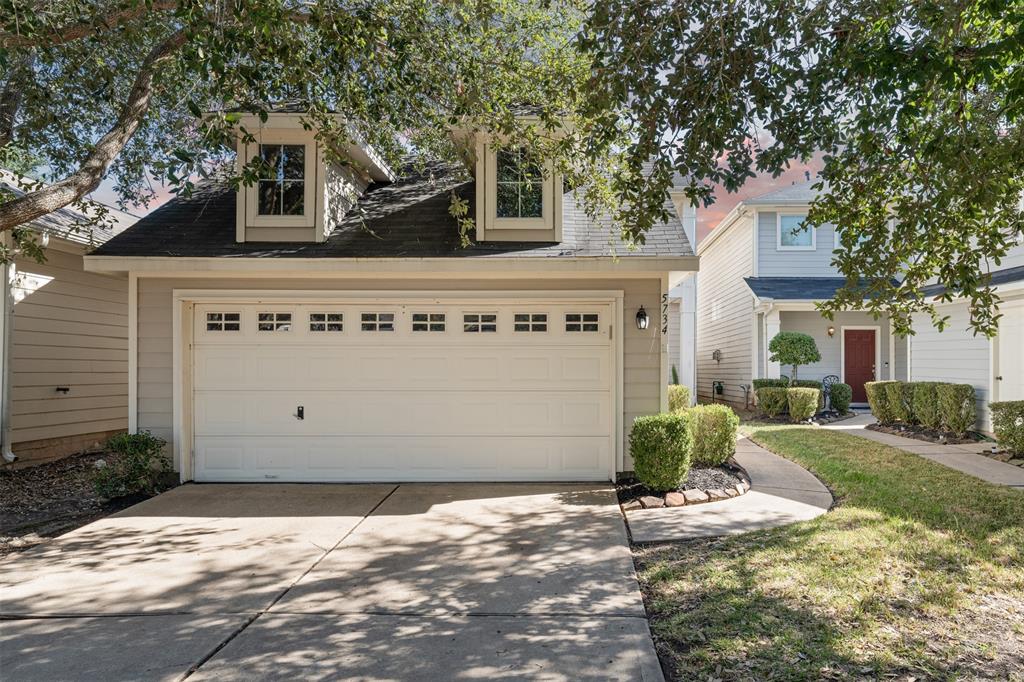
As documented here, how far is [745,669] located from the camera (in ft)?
10.6

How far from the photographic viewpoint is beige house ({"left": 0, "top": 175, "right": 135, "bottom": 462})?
A: 357 inches

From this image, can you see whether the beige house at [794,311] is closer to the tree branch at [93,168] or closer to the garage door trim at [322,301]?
the garage door trim at [322,301]

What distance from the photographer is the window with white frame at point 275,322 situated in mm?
7871

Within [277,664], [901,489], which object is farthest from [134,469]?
[901,489]

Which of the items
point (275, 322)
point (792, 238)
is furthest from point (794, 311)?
point (275, 322)

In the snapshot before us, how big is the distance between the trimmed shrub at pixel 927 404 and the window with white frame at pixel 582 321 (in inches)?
279

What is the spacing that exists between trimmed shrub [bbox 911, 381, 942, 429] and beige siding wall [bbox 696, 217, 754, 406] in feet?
17.0

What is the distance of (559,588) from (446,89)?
465 cm

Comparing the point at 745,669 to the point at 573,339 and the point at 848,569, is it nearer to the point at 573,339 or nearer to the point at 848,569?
the point at 848,569

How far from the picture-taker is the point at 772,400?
14344mm

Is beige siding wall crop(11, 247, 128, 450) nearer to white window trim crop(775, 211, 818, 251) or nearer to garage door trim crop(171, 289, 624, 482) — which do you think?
garage door trim crop(171, 289, 624, 482)

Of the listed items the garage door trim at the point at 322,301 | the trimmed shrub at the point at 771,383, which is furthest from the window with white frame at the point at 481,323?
the trimmed shrub at the point at 771,383

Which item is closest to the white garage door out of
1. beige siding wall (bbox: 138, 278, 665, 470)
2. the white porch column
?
beige siding wall (bbox: 138, 278, 665, 470)

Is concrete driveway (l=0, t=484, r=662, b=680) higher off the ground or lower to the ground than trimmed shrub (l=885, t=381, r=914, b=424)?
lower
